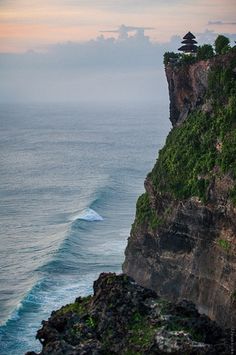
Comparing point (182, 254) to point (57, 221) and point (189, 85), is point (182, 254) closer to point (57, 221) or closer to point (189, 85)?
point (189, 85)

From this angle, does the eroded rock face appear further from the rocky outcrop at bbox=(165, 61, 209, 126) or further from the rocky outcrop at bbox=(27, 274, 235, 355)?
the rocky outcrop at bbox=(165, 61, 209, 126)

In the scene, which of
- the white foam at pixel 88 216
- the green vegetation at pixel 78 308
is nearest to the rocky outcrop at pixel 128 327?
the green vegetation at pixel 78 308

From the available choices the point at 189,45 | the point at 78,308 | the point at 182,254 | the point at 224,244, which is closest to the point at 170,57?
the point at 189,45

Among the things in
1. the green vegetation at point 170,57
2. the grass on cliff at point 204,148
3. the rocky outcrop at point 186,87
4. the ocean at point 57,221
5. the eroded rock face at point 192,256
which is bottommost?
the ocean at point 57,221

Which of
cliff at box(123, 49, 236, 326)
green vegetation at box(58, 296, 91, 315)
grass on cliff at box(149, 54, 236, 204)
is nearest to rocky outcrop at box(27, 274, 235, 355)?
green vegetation at box(58, 296, 91, 315)

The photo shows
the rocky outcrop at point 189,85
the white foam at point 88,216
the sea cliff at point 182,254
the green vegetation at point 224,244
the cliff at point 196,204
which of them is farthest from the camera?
the white foam at point 88,216

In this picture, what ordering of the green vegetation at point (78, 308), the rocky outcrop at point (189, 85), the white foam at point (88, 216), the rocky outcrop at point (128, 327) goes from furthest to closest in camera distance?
the white foam at point (88, 216) → the rocky outcrop at point (189, 85) → the green vegetation at point (78, 308) → the rocky outcrop at point (128, 327)

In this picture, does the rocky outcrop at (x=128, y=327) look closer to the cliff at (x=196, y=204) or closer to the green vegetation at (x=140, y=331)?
the green vegetation at (x=140, y=331)
